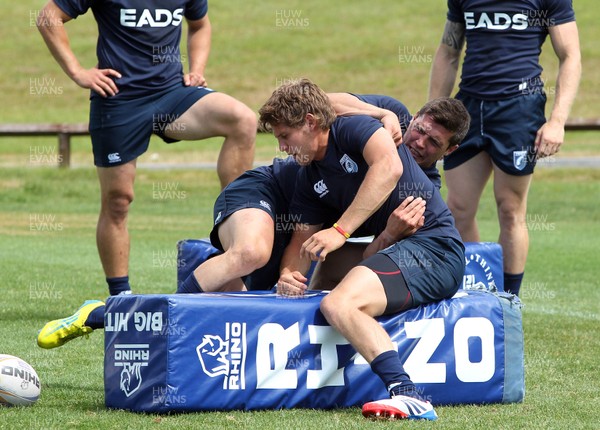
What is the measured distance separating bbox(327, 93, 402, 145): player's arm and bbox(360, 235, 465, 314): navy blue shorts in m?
0.59

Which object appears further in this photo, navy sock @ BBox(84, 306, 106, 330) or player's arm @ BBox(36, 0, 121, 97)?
player's arm @ BBox(36, 0, 121, 97)

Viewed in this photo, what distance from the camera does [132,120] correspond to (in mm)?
7273

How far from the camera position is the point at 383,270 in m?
5.10

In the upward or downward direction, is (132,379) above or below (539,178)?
above

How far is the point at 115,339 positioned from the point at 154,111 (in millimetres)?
2599

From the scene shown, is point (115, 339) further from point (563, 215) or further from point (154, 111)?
point (563, 215)

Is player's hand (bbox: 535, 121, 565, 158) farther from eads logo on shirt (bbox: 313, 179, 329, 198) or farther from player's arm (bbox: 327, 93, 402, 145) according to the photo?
eads logo on shirt (bbox: 313, 179, 329, 198)

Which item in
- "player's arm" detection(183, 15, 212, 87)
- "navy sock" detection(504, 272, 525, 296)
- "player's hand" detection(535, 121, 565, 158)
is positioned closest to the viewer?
"player's hand" detection(535, 121, 565, 158)

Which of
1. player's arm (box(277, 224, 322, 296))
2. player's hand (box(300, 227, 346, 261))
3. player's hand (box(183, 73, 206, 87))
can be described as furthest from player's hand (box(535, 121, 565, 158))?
player's hand (box(300, 227, 346, 261))

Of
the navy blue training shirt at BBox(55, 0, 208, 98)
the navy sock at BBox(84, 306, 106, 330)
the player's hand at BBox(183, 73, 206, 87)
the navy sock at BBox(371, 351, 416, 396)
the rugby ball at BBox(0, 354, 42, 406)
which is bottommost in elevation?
the navy sock at BBox(84, 306, 106, 330)

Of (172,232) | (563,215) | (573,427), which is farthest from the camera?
(563,215)

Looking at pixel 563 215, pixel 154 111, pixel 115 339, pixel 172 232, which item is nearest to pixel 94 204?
pixel 172 232

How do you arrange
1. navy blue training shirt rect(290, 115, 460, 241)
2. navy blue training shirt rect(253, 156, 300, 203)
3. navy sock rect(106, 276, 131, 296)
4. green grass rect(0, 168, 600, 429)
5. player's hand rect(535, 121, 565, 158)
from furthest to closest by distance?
navy sock rect(106, 276, 131, 296)
player's hand rect(535, 121, 565, 158)
navy blue training shirt rect(253, 156, 300, 203)
navy blue training shirt rect(290, 115, 460, 241)
green grass rect(0, 168, 600, 429)

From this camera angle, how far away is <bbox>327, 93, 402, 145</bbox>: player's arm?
564cm
